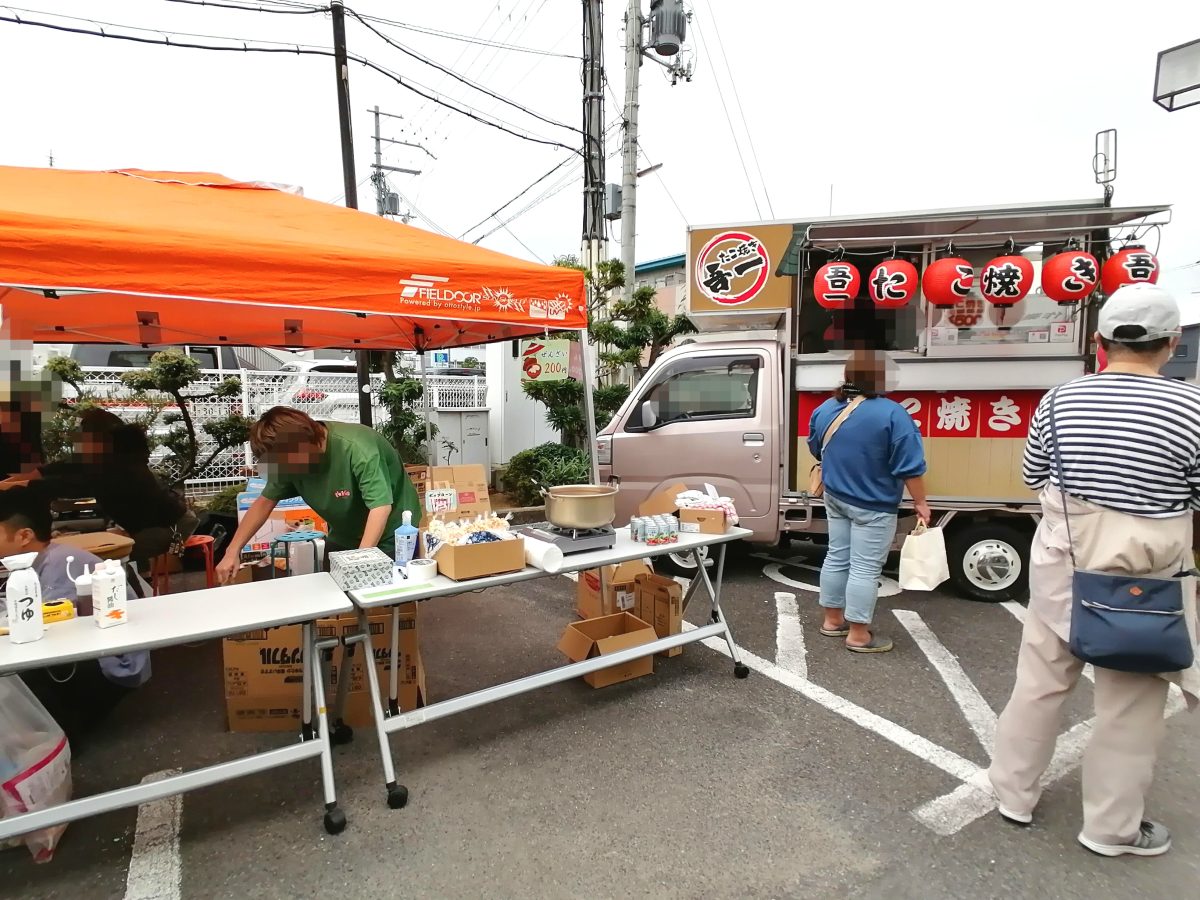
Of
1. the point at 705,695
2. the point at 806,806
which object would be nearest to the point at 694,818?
the point at 806,806

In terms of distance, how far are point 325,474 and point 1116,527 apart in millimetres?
3226

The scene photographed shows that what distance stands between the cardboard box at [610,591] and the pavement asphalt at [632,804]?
1.67 ft

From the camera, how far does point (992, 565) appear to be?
480 centimetres

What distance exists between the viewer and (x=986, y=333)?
187 inches

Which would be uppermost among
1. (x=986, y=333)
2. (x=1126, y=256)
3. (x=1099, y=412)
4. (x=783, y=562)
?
(x=1126, y=256)

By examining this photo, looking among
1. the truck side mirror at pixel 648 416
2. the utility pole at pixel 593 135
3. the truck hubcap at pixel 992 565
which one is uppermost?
the utility pole at pixel 593 135

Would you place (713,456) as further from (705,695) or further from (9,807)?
(9,807)

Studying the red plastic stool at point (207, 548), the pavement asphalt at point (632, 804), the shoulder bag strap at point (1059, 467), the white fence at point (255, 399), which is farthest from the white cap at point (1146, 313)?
the white fence at point (255, 399)

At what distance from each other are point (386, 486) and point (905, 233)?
4066 mm

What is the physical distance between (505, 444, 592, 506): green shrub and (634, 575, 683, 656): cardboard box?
12.9 feet

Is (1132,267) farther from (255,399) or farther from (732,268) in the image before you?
(255,399)

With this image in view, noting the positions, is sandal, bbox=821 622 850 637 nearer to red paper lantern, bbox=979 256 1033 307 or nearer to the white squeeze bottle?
red paper lantern, bbox=979 256 1033 307

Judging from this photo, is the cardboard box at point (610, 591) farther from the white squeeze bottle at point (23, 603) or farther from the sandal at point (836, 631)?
the white squeeze bottle at point (23, 603)

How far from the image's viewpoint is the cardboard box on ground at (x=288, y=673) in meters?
3.00
